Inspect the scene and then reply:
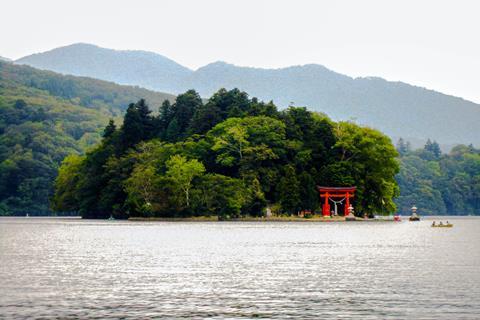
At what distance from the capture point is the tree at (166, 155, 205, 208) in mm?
129375

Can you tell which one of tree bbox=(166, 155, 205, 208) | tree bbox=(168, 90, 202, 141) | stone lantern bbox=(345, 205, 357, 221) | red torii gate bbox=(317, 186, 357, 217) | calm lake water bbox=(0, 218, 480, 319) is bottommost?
calm lake water bbox=(0, 218, 480, 319)

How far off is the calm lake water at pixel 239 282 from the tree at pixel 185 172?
68.2 meters

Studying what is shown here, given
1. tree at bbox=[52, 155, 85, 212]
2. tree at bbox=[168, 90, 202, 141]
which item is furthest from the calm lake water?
tree at bbox=[52, 155, 85, 212]

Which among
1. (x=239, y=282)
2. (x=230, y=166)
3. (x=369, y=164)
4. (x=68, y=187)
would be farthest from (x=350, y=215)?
(x=239, y=282)

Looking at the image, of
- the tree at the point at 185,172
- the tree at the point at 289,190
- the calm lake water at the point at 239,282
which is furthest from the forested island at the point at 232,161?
the calm lake water at the point at 239,282

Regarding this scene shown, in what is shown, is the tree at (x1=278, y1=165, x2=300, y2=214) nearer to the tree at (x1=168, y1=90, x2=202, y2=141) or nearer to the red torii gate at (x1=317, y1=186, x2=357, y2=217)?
the red torii gate at (x1=317, y1=186, x2=357, y2=217)

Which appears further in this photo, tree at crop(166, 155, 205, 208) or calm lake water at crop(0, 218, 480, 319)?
tree at crop(166, 155, 205, 208)

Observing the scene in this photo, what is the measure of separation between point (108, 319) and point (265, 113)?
127 meters

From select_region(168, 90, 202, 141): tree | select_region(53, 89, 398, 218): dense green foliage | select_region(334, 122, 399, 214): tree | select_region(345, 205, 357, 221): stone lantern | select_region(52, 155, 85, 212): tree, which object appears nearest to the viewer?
select_region(53, 89, 398, 218): dense green foliage

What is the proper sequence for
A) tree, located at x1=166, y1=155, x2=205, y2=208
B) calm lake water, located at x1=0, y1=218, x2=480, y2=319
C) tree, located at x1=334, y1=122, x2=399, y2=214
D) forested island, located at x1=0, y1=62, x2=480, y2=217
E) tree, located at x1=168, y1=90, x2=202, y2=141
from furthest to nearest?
tree, located at x1=168, y1=90, x2=202, y2=141, tree, located at x1=334, y1=122, x2=399, y2=214, forested island, located at x1=0, y1=62, x2=480, y2=217, tree, located at x1=166, y1=155, x2=205, y2=208, calm lake water, located at x1=0, y1=218, x2=480, y2=319

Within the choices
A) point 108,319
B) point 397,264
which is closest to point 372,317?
point 108,319

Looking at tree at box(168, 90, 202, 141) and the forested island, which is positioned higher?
tree at box(168, 90, 202, 141)

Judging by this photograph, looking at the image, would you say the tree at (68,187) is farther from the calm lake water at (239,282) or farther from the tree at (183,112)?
the calm lake water at (239,282)

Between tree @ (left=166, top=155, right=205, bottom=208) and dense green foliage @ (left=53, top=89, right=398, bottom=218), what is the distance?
0.16 metres
